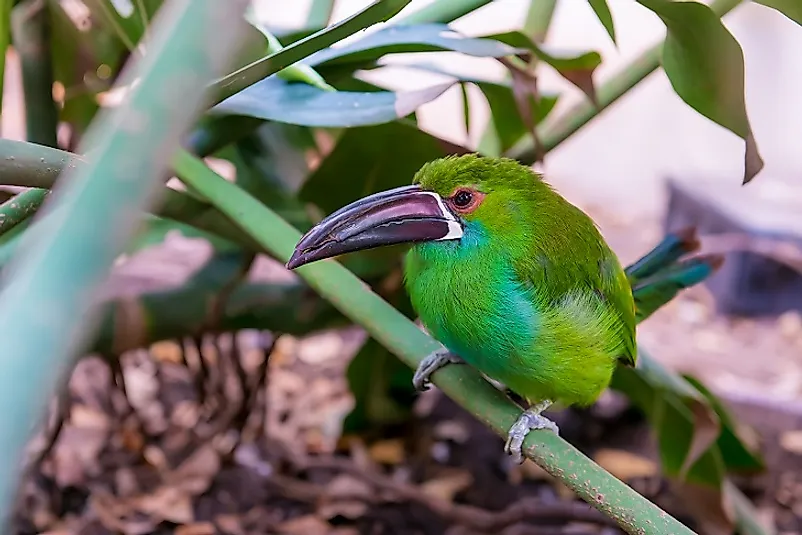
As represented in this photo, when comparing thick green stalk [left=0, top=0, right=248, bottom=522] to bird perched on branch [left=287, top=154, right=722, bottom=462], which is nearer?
thick green stalk [left=0, top=0, right=248, bottom=522]

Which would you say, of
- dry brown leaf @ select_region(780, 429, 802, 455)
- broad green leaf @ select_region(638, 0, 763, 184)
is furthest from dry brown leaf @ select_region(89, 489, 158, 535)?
dry brown leaf @ select_region(780, 429, 802, 455)

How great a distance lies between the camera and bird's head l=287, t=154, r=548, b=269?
1.95 ft

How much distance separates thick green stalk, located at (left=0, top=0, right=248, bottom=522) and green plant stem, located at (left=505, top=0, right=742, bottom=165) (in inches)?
24.1

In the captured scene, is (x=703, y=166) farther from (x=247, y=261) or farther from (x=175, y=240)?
(x=247, y=261)

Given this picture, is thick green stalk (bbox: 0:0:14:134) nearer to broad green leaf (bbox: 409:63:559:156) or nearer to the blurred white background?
broad green leaf (bbox: 409:63:559:156)

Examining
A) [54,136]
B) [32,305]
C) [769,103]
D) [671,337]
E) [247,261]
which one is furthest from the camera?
[769,103]

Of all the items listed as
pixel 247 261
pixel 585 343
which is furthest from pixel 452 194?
pixel 247 261

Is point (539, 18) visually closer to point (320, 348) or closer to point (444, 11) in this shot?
point (444, 11)

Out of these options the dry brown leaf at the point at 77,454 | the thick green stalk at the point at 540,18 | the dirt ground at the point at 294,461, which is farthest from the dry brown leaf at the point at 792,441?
the dry brown leaf at the point at 77,454

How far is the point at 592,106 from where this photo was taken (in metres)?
0.85

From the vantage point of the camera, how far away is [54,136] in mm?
813

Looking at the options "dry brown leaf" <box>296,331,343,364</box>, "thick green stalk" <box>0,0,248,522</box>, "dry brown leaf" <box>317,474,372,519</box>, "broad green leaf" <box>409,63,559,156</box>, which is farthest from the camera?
"dry brown leaf" <box>296,331,343,364</box>

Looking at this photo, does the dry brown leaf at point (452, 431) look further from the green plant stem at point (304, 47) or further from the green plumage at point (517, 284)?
the green plant stem at point (304, 47)

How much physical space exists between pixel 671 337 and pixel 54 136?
1.32m
